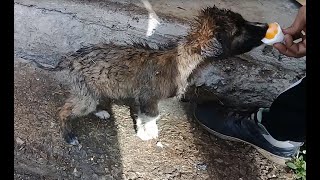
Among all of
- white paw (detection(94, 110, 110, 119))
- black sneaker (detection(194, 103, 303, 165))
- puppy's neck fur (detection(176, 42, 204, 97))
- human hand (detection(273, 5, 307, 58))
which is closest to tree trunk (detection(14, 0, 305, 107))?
black sneaker (detection(194, 103, 303, 165))

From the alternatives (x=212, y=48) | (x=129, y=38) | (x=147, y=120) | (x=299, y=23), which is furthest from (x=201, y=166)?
(x=129, y=38)

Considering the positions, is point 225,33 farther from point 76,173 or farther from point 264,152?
point 76,173

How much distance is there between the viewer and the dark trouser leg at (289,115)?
3.43 metres

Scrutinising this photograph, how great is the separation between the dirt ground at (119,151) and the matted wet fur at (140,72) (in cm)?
13

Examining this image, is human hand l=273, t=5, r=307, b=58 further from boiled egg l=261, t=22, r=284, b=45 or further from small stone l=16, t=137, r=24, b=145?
small stone l=16, t=137, r=24, b=145

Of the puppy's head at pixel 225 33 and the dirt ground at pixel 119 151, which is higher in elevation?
the puppy's head at pixel 225 33

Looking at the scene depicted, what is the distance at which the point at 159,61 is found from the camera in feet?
13.1

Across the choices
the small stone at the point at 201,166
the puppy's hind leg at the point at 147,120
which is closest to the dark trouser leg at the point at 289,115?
the small stone at the point at 201,166

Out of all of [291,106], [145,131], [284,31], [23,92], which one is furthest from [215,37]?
[23,92]

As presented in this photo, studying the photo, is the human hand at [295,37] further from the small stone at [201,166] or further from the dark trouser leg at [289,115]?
the small stone at [201,166]

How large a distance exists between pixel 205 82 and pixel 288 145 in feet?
3.42

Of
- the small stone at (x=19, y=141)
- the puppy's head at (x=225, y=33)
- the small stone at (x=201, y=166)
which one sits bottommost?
the small stone at (x=19, y=141)

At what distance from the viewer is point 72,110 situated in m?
4.07

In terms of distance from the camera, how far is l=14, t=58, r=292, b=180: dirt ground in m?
3.89
